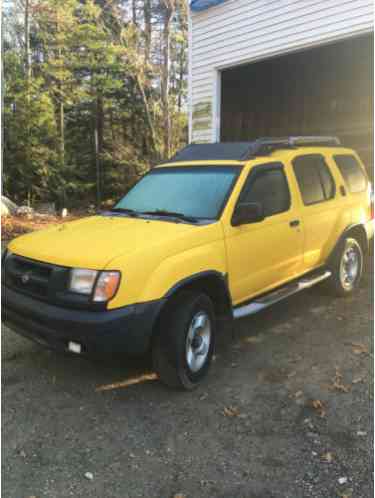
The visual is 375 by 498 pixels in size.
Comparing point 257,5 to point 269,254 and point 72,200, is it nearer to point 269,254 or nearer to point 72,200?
point 269,254

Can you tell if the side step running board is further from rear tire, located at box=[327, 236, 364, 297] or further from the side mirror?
the side mirror

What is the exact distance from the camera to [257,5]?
8828mm

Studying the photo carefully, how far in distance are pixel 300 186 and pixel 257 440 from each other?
2.96 m

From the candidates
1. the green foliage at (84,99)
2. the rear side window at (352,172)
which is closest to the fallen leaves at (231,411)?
the rear side window at (352,172)

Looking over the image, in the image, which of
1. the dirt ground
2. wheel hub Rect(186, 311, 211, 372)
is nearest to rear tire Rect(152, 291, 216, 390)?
wheel hub Rect(186, 311, 211, 372)

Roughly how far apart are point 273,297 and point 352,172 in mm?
2682

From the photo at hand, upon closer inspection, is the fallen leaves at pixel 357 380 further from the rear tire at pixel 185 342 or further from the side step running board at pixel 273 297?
the rear tire at pixel 185 342

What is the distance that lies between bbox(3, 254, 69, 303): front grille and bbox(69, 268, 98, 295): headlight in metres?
0.07

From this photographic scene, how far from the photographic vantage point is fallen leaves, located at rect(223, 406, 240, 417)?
3254mm

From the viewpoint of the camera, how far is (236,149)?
4.68 m

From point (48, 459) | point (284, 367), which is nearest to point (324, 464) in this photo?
point (284, 367)

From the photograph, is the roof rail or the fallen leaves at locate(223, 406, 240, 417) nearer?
the fallen leaves at locate(223, 406, 240, 417)

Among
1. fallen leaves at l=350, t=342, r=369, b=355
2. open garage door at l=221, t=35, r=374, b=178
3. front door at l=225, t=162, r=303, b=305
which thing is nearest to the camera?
front door at l=225, t=162, r=303, b=305

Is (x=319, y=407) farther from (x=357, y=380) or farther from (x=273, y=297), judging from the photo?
(x=273, y=297)
